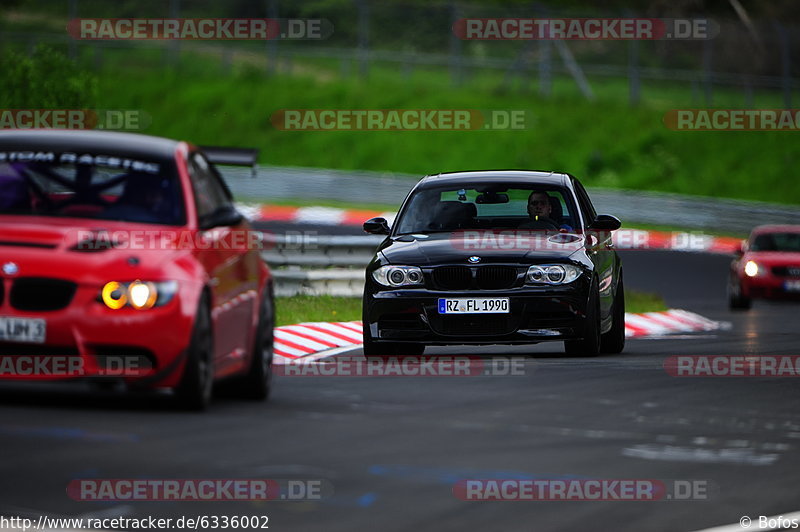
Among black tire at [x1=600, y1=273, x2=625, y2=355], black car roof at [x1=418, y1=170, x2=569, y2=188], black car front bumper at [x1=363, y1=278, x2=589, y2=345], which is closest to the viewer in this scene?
black car front bumper at [x1=363, y1=278, x2=589, y2=345]

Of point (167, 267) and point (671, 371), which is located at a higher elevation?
point (167, 267)

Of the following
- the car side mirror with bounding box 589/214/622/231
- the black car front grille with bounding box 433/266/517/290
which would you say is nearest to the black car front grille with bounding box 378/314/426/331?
the black car front grille with bounding box 433/266/517/290

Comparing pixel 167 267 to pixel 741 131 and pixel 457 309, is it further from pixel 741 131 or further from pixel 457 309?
pixel 741 131

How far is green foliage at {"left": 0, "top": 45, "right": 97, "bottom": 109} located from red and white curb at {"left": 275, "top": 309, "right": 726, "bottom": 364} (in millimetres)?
6940

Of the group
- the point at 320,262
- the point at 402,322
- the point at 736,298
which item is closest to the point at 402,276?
the point at 402,322

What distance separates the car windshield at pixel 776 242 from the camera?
93.2 ft

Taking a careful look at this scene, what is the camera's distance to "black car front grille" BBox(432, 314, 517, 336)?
14.2 meters

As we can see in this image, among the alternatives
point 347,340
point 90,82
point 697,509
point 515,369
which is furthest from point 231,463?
point 90,82

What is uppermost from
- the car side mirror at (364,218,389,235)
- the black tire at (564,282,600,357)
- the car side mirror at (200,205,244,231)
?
the car side mirror at (200,205,244,231)

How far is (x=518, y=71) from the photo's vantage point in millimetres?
49688

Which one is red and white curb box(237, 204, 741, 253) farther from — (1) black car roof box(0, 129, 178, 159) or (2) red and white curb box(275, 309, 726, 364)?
(1) black car roof box(0, 129, 178, 159)

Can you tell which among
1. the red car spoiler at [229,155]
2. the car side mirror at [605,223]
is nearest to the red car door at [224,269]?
the red car spoiler at [229,155]

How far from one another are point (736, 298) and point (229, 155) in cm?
1533

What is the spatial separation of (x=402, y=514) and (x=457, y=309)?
6835 mm
